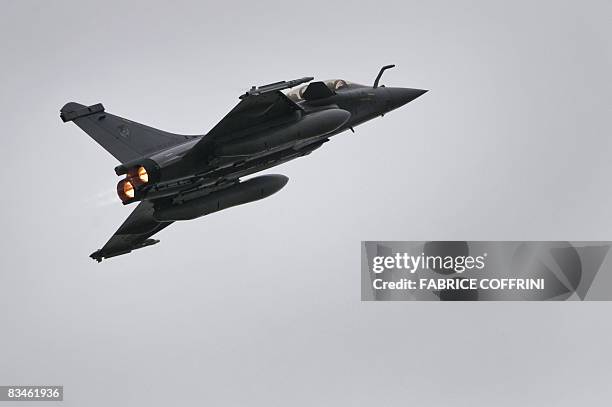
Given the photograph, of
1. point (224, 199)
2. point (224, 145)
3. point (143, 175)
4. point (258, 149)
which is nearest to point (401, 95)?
point (258, 149)

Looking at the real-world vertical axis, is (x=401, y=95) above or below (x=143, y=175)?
above

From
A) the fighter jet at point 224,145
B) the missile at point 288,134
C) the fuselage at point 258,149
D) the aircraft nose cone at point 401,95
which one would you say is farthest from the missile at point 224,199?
the aircraft nose cone at point 401,95

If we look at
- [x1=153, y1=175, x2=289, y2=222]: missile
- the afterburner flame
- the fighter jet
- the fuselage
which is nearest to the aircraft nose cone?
the fighter jet

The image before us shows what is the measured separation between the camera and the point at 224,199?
32.9m

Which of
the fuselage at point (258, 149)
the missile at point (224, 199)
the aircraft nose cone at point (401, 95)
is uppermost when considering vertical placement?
the aircraft nose cone at point (401, 95)

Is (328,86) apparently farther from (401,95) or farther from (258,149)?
(258,149)

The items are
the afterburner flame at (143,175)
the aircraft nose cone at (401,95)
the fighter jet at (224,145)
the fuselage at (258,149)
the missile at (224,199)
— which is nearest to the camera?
the afterburner flame at (143,175)

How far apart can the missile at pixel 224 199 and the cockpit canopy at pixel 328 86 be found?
2.14m

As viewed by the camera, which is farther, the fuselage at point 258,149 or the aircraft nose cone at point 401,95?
the aircraft nose cone at point 401,95

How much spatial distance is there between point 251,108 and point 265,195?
10.0 ft

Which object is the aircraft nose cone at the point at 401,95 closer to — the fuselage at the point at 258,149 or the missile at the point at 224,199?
the fuselage at the point at 258,149

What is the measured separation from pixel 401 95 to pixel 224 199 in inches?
225

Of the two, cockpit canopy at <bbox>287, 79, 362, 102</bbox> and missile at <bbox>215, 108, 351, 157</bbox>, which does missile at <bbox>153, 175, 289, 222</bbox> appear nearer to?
missile at <bbox>215, 108, 351, 157</bbox>

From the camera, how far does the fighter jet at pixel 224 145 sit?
30891mm
